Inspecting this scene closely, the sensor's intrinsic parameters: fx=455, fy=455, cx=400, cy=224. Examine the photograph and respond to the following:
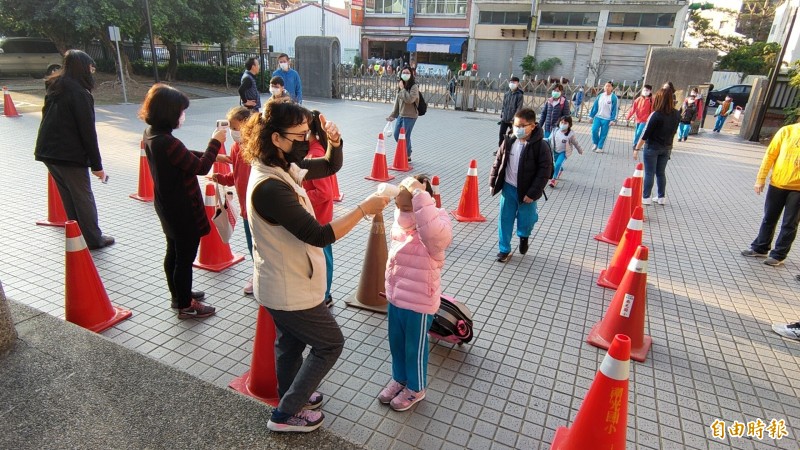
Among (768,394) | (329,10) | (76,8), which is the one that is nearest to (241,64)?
(76,8)

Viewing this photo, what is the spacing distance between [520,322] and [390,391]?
157 centimetres

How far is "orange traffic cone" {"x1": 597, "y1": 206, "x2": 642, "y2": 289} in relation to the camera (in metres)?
4.64

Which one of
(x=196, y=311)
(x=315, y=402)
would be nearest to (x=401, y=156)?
(x=196, y=311)

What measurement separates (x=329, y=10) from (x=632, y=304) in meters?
46.0

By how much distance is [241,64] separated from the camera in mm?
25016

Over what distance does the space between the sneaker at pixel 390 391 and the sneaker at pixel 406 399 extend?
0.12ft

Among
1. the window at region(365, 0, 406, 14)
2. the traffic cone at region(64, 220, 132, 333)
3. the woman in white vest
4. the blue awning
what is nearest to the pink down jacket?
the woman in white vest

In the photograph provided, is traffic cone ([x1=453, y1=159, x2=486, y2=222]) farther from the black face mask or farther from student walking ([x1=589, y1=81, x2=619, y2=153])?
student walking ([x1=589, y1=81, x2=619, y2=153])

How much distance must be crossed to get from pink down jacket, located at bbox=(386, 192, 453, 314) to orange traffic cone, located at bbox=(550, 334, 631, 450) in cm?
97

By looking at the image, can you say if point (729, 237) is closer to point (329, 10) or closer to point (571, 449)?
point (571, 449)

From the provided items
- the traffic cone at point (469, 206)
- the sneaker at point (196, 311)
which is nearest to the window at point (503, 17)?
the traffic cone at point (469, 206)

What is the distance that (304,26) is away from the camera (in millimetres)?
43688

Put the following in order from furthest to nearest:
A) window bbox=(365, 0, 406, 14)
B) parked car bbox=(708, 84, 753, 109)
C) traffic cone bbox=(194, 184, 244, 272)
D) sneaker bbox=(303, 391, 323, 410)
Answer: window bbox=(365, 0, 406, 14)
parked car bbox=(708, 84, 753, 109)
traffic cone bbox=(194, 184, 244, 272)
sneaker bbox=(303, 391, 323, 410)

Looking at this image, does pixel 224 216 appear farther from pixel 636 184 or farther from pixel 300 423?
pixel 636 184
